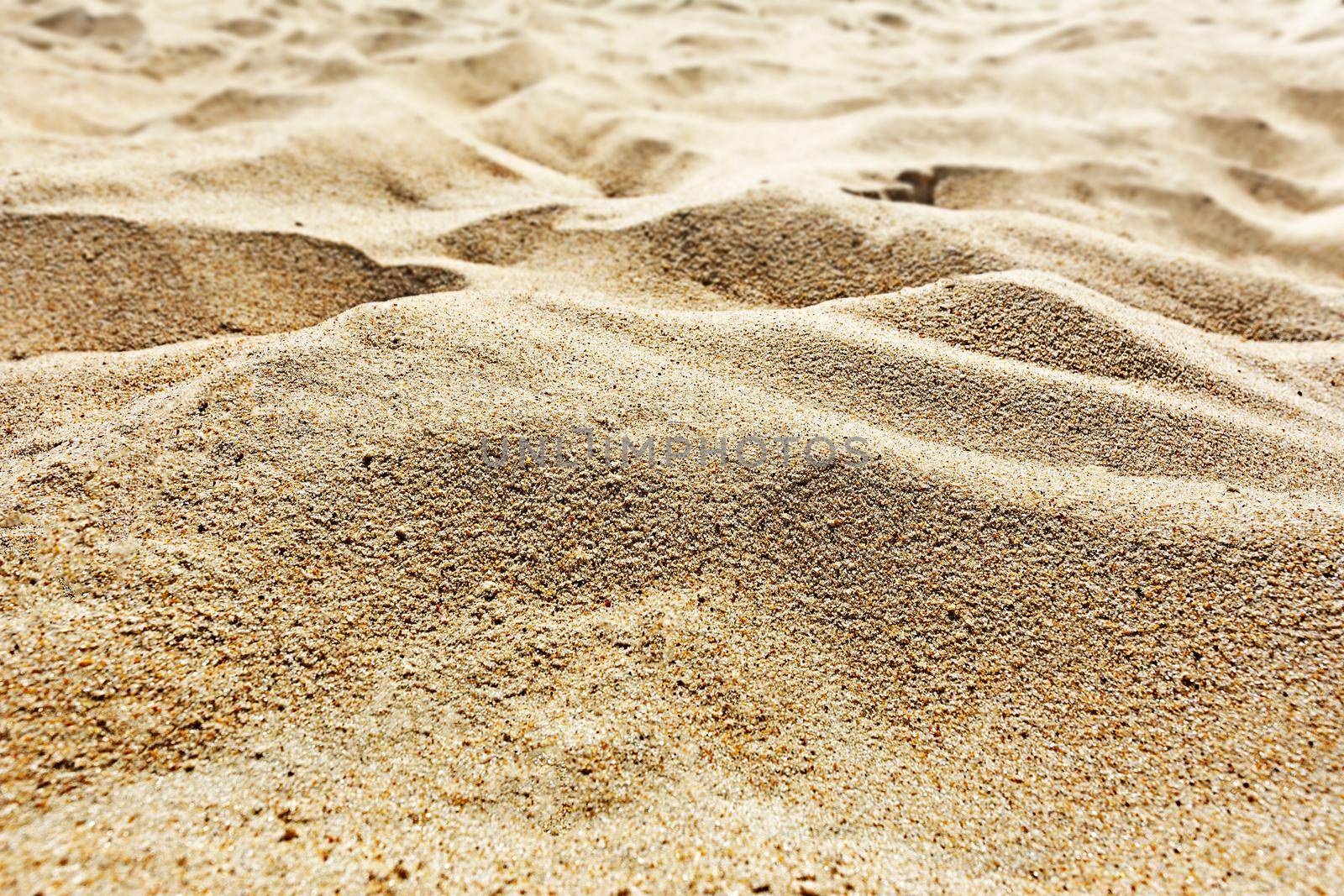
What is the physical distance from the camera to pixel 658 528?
1.10 m

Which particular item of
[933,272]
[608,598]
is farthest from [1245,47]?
[608,598]

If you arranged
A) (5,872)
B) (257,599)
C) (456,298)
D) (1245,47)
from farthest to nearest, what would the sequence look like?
1. (1245,47)
2. (456,298)
3. (257,599)
4. (5,872)

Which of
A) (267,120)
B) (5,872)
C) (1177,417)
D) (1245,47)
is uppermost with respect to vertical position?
(1245,47)

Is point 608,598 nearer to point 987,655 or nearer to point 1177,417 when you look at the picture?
point 987,655

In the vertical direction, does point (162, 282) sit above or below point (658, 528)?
above

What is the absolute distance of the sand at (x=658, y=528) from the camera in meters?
0.83

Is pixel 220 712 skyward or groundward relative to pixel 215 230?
groundward

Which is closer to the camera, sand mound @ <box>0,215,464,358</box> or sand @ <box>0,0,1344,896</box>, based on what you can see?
sand @ <box>0,0,1344,896</box>

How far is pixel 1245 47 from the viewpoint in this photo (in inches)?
105

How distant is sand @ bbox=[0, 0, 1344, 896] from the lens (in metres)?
0.83

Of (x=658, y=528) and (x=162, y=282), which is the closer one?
(x=658, y=528)

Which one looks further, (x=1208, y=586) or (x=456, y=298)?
(x=456, y=298)

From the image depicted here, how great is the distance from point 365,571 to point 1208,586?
1.07 meters

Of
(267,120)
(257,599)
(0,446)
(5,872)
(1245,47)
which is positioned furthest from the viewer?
(1245,47)
